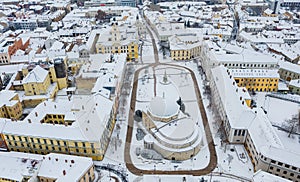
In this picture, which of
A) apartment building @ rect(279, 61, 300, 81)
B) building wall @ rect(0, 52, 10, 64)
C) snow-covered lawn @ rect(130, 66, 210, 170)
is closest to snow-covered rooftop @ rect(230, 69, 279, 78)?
apartment building @ rect(279, 61, 300, 81)

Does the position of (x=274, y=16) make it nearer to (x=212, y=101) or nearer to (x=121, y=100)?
(x=212, y=101)

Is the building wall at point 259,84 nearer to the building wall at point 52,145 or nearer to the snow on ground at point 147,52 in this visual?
the snow on ground at point 147,52

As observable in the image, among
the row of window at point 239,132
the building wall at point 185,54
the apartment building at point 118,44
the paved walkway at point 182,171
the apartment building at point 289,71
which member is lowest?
the paved walkway at point 182,171

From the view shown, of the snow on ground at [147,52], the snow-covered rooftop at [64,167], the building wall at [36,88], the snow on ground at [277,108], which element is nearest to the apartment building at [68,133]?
the snow-covered rooftop at [64,167]

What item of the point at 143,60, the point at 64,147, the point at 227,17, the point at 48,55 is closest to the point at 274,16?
the point at 227,17

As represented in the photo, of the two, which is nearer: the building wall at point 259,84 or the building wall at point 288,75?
the building wall at point 259,84

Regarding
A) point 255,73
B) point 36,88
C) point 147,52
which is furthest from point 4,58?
point 255,73

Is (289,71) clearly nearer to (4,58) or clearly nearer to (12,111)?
(12,111)
